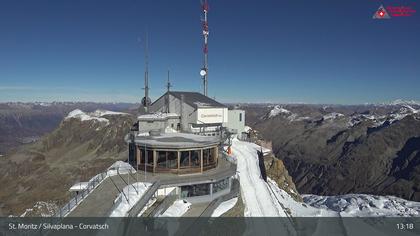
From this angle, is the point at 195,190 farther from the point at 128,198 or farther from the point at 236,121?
the point at 236,121

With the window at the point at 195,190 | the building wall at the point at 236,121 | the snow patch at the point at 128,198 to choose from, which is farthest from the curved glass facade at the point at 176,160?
the building wall at the point at 236,121

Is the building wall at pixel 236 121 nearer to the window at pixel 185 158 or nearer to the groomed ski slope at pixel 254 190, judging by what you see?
the groomed ski slope at pixel 254 190

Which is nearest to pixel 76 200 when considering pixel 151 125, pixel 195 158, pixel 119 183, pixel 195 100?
pixel 119 183

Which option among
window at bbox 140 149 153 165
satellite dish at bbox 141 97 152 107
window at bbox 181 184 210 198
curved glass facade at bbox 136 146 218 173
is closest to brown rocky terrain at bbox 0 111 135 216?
satellite dish at bbox 141 97 152 107

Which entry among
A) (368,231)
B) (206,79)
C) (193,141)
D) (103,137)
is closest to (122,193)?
(193,141)

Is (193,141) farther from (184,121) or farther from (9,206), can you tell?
(9,206)

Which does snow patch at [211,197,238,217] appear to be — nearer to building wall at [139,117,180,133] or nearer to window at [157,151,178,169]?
window at [157,151,178,169]
